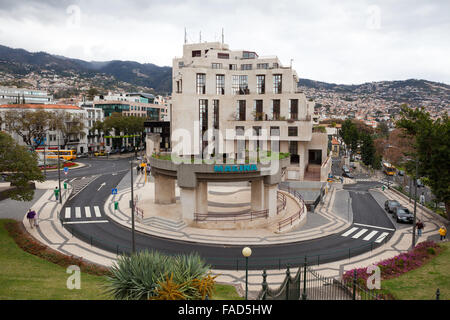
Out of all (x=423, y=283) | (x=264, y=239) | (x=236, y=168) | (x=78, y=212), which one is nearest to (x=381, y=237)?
(x=264, y=239)

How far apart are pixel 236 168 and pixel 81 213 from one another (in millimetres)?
19696

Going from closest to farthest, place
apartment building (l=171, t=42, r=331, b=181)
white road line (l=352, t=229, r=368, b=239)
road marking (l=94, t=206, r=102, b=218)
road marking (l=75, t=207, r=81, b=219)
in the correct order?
1. white road line (l=352, t=229, r=368, b=239)
2. road marking (l=75, t=207, r=81, b=219)
3. road marking (l=94, t=206, r=102, b=218)
4. apartment building (l=171, t=42, r=331, b=181)

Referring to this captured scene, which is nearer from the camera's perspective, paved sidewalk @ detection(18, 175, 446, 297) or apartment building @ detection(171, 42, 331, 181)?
paved sidewalk @ detection(18, 175, 446, 297)

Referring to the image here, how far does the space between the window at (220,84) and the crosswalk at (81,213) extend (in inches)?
1191

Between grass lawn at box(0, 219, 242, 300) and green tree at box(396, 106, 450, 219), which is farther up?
green tree at box(396, 106, 450, 219)

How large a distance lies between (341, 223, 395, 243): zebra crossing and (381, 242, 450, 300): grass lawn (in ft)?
29.5

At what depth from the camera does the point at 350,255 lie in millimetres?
25062

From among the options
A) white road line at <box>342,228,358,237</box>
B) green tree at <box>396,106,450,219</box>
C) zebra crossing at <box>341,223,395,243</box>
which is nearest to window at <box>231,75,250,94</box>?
green tree at <box>396,106,450,219</box>

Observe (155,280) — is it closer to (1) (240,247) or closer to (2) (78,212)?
(1) (240,247)

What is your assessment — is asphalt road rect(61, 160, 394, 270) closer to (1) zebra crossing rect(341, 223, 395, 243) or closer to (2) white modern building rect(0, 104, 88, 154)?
(1) zebra crossing rect(341, 223, 395, 243)

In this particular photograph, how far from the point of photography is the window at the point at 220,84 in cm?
5671

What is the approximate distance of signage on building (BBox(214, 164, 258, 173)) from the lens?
29.6 meters

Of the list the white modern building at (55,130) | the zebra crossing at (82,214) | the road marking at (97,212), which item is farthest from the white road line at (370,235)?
the white modern building at (55,130)
